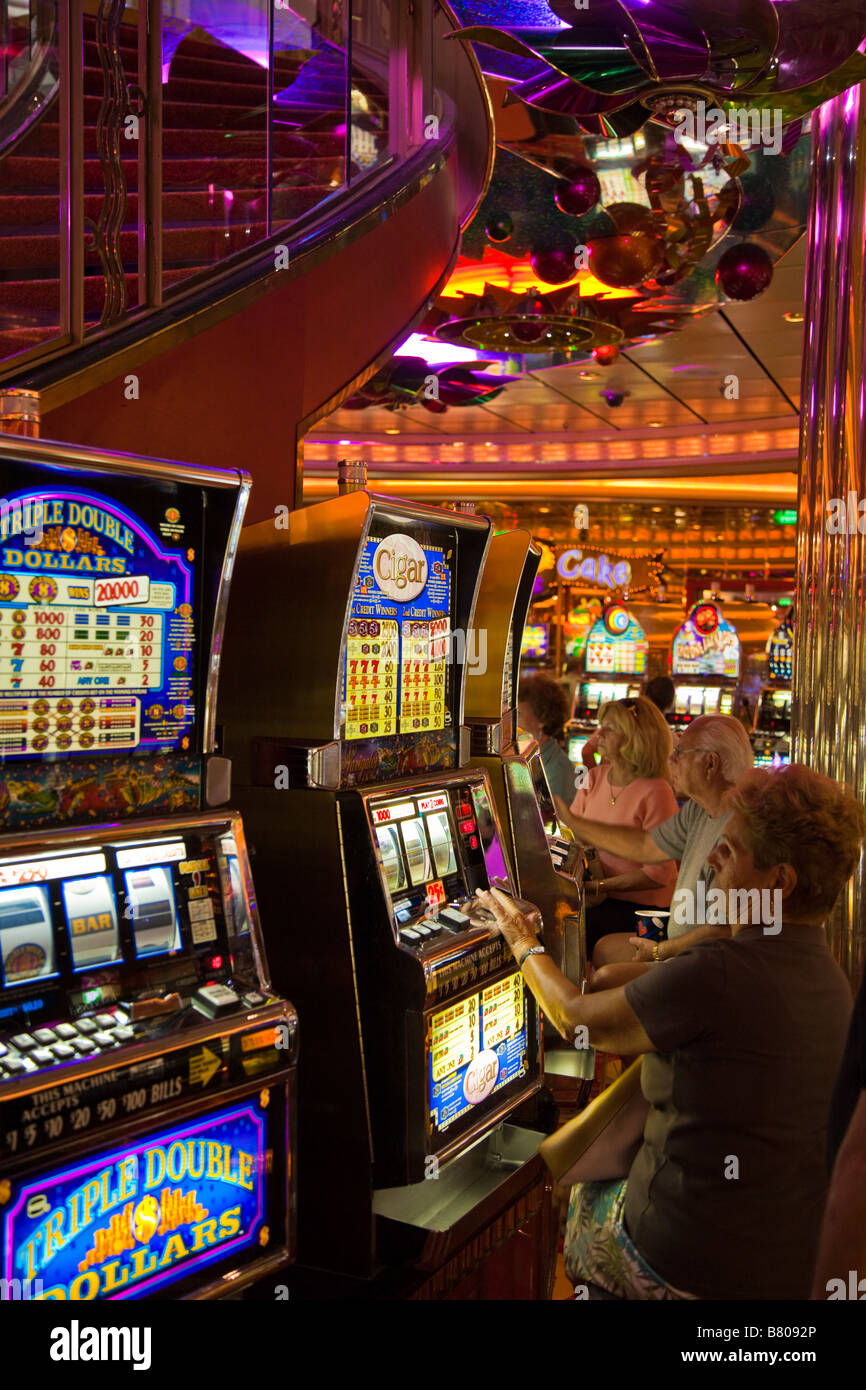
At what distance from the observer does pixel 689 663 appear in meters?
10.5

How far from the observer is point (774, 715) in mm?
9711

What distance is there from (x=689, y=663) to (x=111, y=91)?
8.35 metres

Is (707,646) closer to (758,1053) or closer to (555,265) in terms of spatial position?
(555,265)

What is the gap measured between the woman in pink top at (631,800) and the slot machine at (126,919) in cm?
254

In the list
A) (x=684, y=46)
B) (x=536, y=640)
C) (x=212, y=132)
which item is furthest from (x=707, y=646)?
(x=684, y=46)

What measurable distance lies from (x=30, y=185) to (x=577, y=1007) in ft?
10.7

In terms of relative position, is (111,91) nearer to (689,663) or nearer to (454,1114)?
(454,1114)

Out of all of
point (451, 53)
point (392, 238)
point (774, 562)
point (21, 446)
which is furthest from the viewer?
point (774, 562)

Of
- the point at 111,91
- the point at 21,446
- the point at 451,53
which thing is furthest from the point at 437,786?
the point at 451,53

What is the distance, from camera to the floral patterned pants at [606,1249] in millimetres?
2010

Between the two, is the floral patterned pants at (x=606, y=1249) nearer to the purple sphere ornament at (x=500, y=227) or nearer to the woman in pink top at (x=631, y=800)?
the woman in pink top at (x=631, y=800)

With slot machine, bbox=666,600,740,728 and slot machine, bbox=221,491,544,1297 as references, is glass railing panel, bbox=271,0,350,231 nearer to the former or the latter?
slot machine, bbox=221,491,544,1297

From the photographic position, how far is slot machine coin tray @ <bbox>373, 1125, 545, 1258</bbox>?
2.72 m

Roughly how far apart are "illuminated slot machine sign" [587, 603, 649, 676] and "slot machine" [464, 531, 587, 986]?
6851mm
